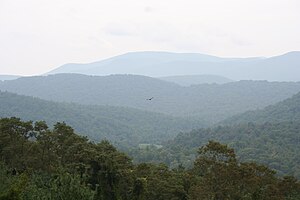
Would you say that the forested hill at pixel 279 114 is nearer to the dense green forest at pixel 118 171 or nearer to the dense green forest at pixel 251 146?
the dense green forest at pixel 251 146

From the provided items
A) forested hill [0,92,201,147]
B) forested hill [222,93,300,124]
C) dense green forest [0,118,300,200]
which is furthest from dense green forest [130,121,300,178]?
dense green forest [0,118,300,200]

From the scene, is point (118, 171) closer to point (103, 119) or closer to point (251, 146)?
point (251, 146)

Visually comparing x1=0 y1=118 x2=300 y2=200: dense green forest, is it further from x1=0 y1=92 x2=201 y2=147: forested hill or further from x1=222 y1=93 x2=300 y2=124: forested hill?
x1=222 y1=93 x2=300 y2=124: forested hill

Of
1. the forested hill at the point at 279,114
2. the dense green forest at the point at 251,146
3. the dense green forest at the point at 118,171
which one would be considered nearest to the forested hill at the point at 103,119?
the dense green forest at the point at 251,146

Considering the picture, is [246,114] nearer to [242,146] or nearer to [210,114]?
[210,114]

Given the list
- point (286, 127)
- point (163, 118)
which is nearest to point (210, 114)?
point (163, 118)

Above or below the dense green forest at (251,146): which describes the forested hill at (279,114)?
above
